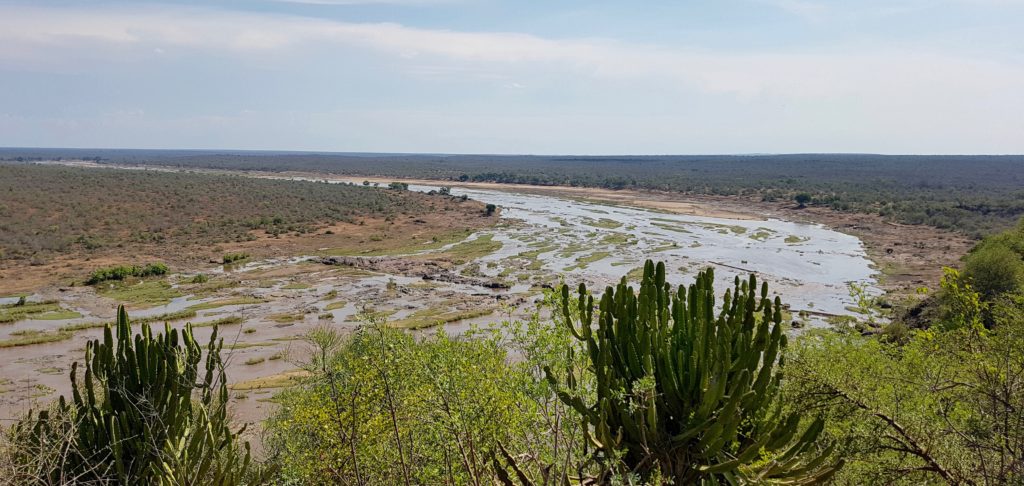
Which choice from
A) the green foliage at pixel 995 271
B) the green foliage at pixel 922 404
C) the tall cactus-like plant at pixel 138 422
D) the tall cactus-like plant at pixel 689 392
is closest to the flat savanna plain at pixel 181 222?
the tall cactus-like plant at pixel 138 422

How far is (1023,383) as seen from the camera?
10.6m

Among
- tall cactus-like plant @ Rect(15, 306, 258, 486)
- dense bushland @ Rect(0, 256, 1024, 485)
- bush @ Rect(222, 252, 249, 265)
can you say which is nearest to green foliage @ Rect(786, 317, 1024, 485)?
dense bushland @ Rect(0, 256, 1024, 485)

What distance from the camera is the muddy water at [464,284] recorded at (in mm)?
32406

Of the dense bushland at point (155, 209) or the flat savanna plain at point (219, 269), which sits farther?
the dense bushland at point (155, 209)

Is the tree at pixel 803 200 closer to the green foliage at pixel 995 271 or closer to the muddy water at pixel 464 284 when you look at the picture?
the muddy water at pixel 464 284

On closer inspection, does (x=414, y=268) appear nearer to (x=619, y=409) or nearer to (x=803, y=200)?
(x=619, y=409)

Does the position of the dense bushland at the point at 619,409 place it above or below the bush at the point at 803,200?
above

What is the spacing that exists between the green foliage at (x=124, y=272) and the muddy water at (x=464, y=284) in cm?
232

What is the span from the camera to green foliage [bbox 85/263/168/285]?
4806 cm

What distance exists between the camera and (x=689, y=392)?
30.9 ft

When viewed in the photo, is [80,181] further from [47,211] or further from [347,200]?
[347,200]

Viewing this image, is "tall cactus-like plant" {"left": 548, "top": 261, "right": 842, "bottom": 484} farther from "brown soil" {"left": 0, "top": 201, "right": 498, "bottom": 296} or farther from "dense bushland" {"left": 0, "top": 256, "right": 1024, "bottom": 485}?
"brown soil" {"left": 0, "top": 201, "right": 498, "bottom": 296}

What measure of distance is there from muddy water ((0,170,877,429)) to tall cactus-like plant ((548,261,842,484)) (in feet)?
55.4

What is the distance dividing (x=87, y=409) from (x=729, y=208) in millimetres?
95419
